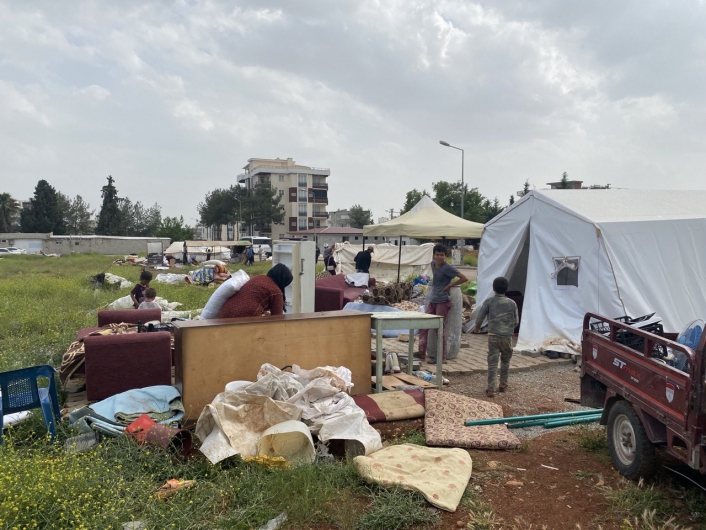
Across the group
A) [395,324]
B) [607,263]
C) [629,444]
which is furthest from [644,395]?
[607,263]

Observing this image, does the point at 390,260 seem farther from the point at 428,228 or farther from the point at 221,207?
the point at 221,207

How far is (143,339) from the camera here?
530 centimetres

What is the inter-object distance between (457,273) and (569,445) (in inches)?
129

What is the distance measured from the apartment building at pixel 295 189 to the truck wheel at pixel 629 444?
76017mm

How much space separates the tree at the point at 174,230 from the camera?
72.5 metres

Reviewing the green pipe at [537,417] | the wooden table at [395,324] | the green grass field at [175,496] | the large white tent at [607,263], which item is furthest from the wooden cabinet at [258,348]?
the large white tent at [607,263]

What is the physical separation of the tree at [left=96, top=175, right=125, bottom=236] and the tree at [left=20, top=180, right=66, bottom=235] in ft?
15.7

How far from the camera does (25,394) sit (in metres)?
4.30

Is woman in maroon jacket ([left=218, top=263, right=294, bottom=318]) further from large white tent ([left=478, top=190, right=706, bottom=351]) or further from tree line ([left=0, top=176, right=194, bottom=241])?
tree line ([left=0, top=176, right=194, bottom=241])

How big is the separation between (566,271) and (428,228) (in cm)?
479

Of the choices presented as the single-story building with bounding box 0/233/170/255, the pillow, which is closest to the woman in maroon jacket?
the pillow

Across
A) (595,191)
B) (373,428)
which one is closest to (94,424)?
(373,428)

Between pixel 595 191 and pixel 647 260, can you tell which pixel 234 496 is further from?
pixel 595 191

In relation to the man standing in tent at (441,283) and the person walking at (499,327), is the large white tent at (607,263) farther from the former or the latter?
the person walking at (499,327)
